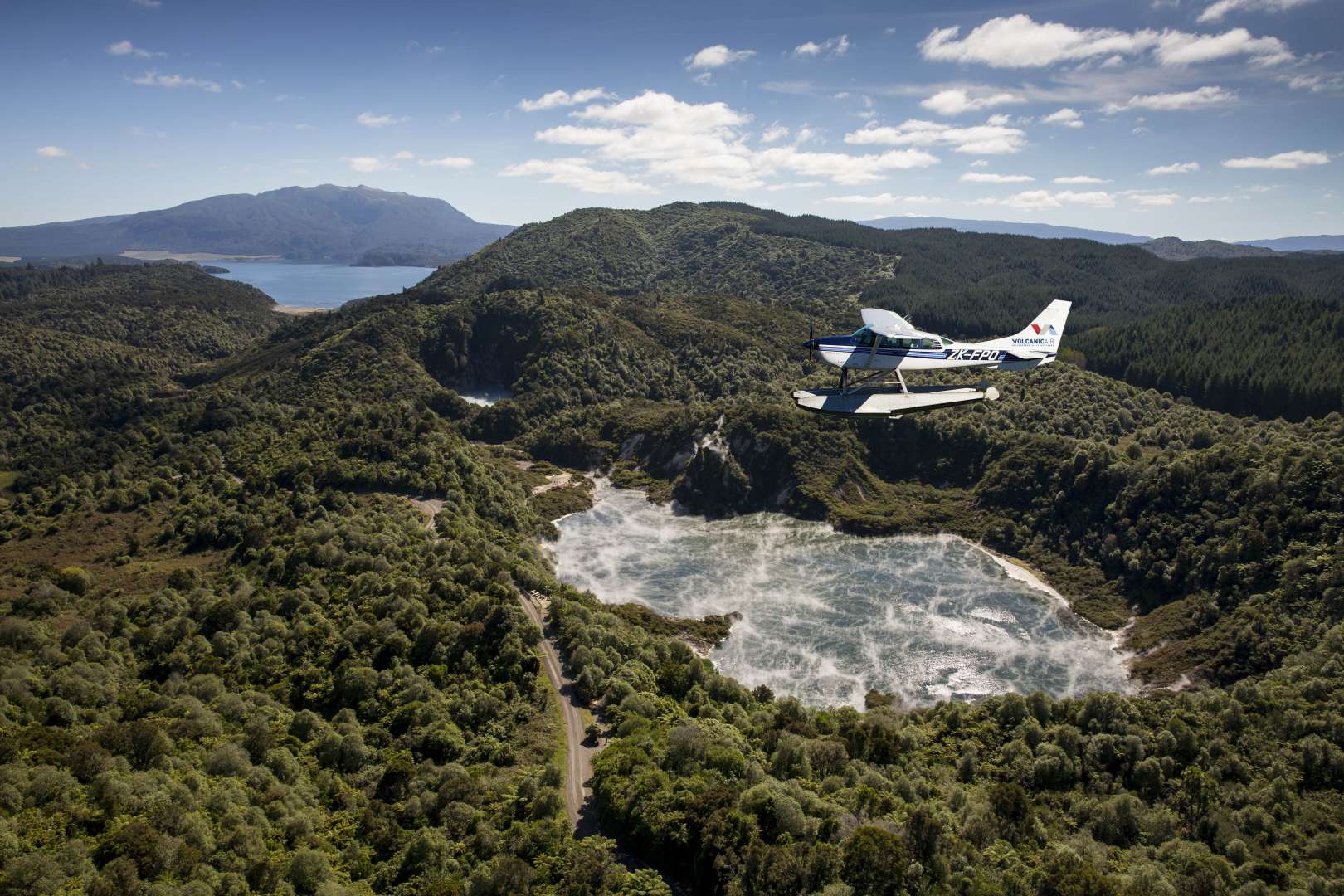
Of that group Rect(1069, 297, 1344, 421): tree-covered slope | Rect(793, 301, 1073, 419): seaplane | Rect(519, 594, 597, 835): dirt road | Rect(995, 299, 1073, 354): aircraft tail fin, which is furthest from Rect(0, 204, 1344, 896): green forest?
Rect(995, 299, 1073, 354): aircraft tail fin

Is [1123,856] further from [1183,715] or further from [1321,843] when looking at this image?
[1183,715]

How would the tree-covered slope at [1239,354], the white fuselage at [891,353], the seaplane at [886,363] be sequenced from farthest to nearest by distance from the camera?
1. the tree-covered slope at [1239,354]
2. the white fuselage at [891,353]
3. the seaplane at [886,363]

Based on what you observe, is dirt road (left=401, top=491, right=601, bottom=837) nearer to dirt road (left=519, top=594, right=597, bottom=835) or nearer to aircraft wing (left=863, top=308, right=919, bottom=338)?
dirt road (left=519, top=594, right=597, bottom=835)

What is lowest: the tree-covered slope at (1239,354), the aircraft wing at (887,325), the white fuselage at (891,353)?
the tree-covered slope at (1239,354)

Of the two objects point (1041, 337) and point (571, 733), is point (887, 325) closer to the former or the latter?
point (1041, 337)

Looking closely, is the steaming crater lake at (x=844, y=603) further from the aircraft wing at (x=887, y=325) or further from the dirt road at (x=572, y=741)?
the aircraft wing at (x=887, y=325)

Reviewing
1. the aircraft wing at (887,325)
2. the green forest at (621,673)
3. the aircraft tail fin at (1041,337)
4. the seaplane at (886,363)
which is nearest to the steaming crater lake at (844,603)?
the green forest at (621,673)
